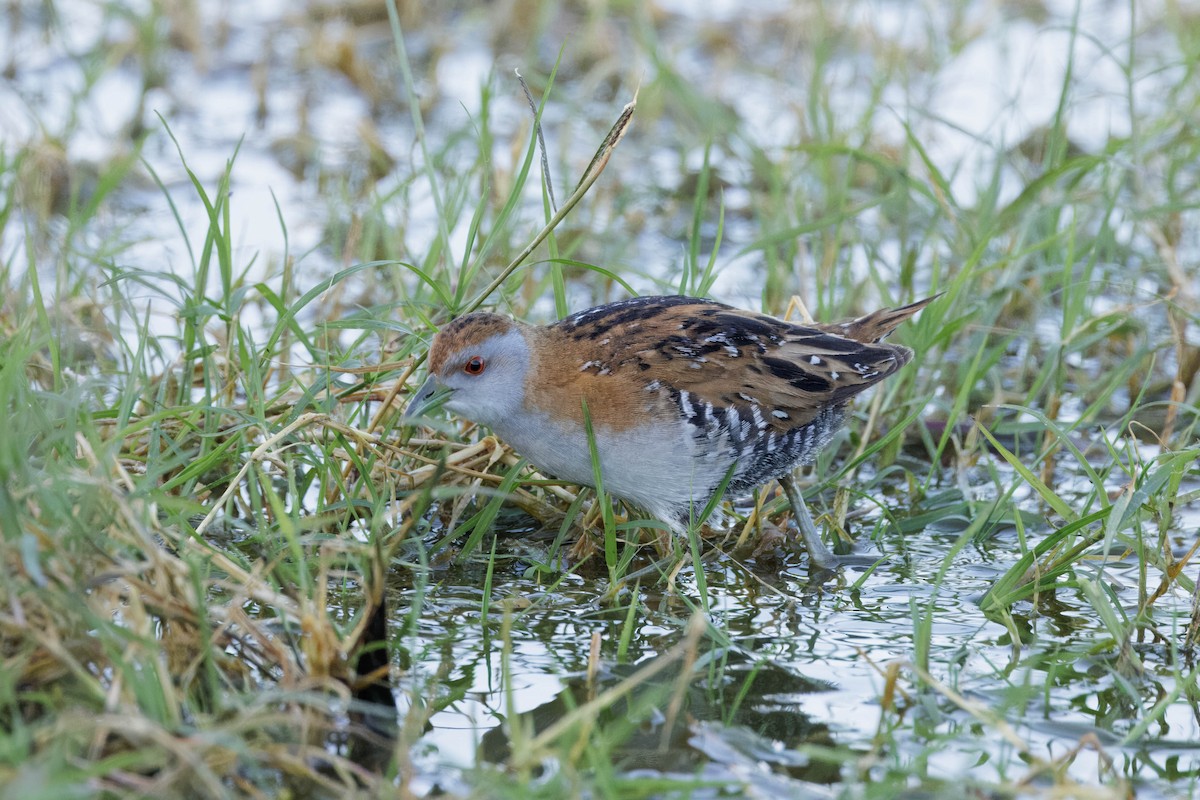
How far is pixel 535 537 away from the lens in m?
4.59

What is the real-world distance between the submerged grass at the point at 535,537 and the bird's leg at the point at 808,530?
0.12 metres

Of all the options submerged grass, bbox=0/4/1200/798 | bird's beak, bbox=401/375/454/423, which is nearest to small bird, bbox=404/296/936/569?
bird's beak, bbox=401/375/454/423

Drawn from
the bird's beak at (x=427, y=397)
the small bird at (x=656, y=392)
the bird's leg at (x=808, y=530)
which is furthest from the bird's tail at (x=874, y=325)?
the bird's beak at (x=427, y=397)

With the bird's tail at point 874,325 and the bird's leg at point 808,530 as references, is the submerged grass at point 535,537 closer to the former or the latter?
the bird's leg at point 808,530

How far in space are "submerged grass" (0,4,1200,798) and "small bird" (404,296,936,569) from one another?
0.17 metres

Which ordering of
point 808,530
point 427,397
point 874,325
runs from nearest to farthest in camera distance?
point 427,397
point 808,530
point 874,325

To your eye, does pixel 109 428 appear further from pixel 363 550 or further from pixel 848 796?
pixel 848 796

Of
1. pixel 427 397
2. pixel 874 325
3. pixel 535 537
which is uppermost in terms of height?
pixel 874 325

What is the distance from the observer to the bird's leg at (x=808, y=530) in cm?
453

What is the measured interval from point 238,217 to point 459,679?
13.1ft

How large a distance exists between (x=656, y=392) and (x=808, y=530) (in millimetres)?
747

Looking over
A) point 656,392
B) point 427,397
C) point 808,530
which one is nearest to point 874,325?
point 808,530

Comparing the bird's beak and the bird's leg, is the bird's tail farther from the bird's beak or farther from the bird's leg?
the bird's beak

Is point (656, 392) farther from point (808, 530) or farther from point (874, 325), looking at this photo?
point (874, 325)
